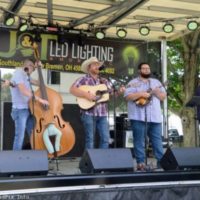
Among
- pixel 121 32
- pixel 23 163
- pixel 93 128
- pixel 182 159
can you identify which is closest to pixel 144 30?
pixel 121 32

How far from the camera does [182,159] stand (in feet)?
14.0

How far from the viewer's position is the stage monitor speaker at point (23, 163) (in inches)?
143

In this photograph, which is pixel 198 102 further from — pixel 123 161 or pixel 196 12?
pixel 196 12

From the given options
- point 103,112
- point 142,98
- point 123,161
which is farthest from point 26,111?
point 123,161

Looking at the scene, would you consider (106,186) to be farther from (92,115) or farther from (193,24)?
(193,24)

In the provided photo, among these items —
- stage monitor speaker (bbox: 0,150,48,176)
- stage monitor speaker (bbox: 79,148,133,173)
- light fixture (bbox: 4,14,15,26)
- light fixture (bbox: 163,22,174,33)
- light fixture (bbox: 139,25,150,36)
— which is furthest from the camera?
light fixture (bbox: 139,25,150,36)

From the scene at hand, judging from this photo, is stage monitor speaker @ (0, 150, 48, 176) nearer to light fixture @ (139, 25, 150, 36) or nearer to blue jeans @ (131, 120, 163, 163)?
blue jeans @ (131, 120, 163, 163)

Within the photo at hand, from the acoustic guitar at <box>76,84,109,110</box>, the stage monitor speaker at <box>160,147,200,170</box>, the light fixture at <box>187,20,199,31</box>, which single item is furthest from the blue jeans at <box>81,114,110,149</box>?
the light fixture at <box>187,20,199,31</box>

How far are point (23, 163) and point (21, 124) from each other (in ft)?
6.37

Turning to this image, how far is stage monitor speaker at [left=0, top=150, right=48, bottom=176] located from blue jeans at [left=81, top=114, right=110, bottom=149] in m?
1.58

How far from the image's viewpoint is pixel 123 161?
13.5 feet

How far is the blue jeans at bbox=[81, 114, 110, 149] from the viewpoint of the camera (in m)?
5.44

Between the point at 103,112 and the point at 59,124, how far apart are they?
0.58 meters

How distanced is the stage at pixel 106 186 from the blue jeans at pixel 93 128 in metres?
1.54
